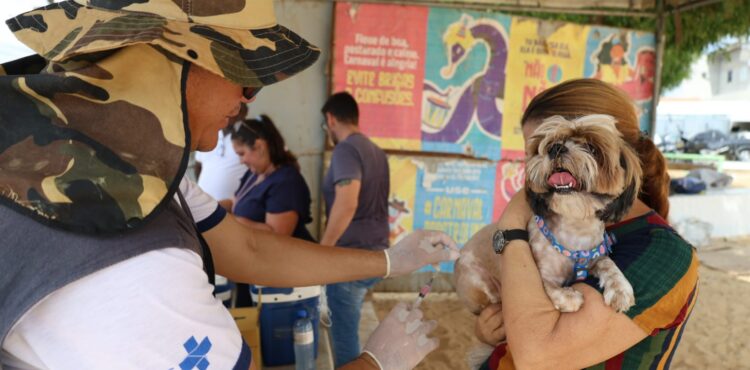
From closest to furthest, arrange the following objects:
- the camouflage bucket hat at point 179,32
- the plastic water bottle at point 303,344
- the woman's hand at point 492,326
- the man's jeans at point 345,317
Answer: the camouflage bucket hat at point 179,32, the woman's hand at point 492,326, the plastic water bottle at point 303,344, the man's jeans at point 345,317

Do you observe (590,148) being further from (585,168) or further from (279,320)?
(279,320)

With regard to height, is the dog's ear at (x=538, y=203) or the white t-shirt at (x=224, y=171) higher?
the dog's ear at (x=538, y=203)

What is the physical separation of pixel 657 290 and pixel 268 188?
252cm

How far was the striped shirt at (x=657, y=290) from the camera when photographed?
1.41 meters

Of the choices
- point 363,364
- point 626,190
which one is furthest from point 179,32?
point 626,190

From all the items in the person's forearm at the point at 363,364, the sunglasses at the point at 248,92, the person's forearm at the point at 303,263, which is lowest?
the person's forearm at the point at 363,364

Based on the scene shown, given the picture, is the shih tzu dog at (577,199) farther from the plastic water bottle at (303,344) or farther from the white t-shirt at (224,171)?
the white t-shirt at (224,171)

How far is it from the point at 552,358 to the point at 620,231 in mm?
499

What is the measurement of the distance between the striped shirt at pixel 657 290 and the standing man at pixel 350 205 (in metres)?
2.13

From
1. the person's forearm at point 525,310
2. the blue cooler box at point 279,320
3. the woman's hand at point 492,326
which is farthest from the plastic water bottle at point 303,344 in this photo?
the person's forearm at point 525,310

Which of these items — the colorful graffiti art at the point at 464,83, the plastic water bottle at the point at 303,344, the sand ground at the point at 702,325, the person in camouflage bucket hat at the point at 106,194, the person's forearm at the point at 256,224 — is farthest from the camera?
the colorful graffiti art at the point at 464,83

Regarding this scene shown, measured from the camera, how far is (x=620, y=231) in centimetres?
166

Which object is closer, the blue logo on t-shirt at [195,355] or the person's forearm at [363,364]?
the blue logo on t-shirt at [195,355]

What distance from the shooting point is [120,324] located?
887 millimetres
